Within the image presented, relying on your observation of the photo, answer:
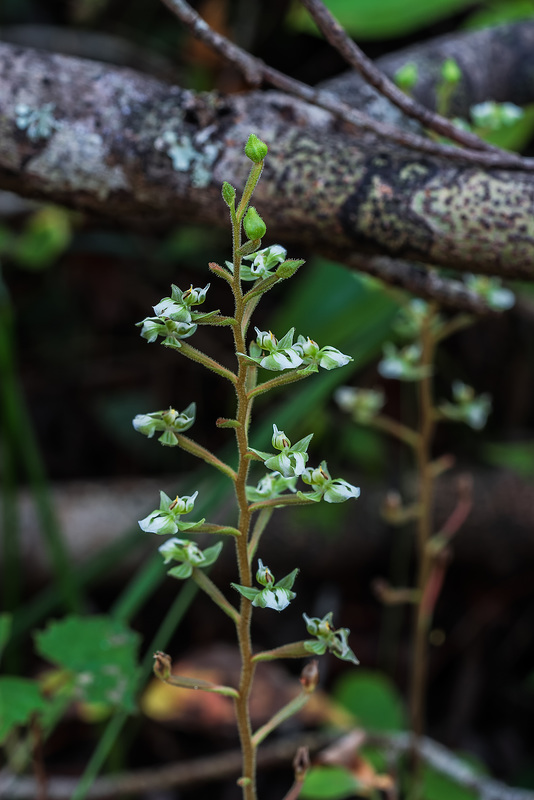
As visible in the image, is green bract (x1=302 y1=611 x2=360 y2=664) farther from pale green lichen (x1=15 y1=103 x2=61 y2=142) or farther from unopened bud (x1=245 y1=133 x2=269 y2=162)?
pale green lichen (x1=15 y1=103 x2=61 y2=142)

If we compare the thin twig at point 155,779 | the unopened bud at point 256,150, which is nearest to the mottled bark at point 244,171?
the unopened bud at point 256,150

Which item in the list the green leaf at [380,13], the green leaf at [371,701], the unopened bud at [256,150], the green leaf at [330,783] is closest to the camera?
the unopened bud at [256,150]

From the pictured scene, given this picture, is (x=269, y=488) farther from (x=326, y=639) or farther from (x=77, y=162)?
(x=77, y=162)

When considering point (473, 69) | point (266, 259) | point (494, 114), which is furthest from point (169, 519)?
point (473, 69)

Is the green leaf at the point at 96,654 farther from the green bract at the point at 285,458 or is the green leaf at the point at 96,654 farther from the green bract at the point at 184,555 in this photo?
the green bract at the point at 285,458

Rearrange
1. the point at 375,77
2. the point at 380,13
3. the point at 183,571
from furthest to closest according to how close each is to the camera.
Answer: the point at 380,13, the point at 375,77, the point at 183,571

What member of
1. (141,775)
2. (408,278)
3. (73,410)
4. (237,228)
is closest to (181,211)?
(408,278)
